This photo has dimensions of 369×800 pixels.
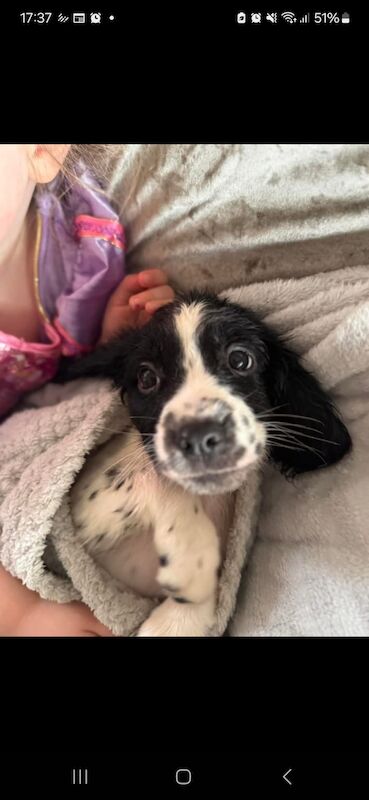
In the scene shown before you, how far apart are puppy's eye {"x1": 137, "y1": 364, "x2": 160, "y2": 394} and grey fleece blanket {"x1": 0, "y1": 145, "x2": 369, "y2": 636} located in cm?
11

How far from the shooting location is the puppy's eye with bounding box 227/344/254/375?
1.24 metres

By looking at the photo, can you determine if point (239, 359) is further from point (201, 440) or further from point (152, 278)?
point (152, 278)

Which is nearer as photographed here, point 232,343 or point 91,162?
point 232,343

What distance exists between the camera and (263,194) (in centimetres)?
134

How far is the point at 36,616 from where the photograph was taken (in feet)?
4.05

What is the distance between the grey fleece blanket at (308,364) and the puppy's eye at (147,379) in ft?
0.35

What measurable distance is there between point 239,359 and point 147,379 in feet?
0.68

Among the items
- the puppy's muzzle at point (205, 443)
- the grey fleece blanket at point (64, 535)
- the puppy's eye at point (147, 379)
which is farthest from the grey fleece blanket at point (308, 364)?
the puppy's muzzle at point (205, 443)

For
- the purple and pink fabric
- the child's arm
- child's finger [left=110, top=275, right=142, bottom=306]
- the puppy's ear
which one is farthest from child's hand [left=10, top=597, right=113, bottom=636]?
child's finger [left=110, top=275, right=142, bottom=306]
